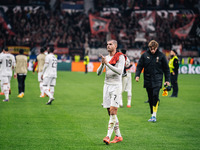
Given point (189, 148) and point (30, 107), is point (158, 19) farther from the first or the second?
point (189, 148)

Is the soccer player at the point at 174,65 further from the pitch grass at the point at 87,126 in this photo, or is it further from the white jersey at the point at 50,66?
the white jersey at the point at 50,66

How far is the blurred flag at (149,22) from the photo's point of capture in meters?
52.5

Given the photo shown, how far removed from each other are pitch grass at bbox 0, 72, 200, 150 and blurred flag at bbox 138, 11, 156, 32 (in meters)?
36.7

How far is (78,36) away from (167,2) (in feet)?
47.2

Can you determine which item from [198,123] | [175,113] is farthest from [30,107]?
[198,123]

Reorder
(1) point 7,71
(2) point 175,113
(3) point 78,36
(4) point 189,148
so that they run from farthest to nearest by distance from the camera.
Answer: (3) point 78,36
(1) point 7,71
(2) point 175,113
(4) point 189,148

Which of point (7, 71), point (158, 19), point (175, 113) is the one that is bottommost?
point (175, 113)

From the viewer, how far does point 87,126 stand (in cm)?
1045

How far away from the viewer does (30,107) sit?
47.2 ft

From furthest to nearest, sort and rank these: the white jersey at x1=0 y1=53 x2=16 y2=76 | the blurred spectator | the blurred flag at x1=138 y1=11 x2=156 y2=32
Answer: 1. the blurred flag at x1=138 y1=11 x2=156 y2=32
2. the blurred spectator
3. the white jersey at x1=0 y1=53 x2=16 y2=76

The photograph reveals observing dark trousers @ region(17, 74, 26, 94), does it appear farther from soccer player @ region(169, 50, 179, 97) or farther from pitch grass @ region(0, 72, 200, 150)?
soccer player @ region(169, 50, 179, 97)

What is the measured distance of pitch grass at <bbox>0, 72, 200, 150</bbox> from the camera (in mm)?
8117

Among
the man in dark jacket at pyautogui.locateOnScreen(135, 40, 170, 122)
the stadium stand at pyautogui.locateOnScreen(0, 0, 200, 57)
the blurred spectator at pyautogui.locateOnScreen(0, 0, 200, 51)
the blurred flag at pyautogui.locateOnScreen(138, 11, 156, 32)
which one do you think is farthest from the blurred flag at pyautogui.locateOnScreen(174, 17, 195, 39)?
the man in dark jacket at pyautogui.locateOnScreen(135, 40, 170, 122)

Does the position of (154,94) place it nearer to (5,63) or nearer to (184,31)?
(5,63)
